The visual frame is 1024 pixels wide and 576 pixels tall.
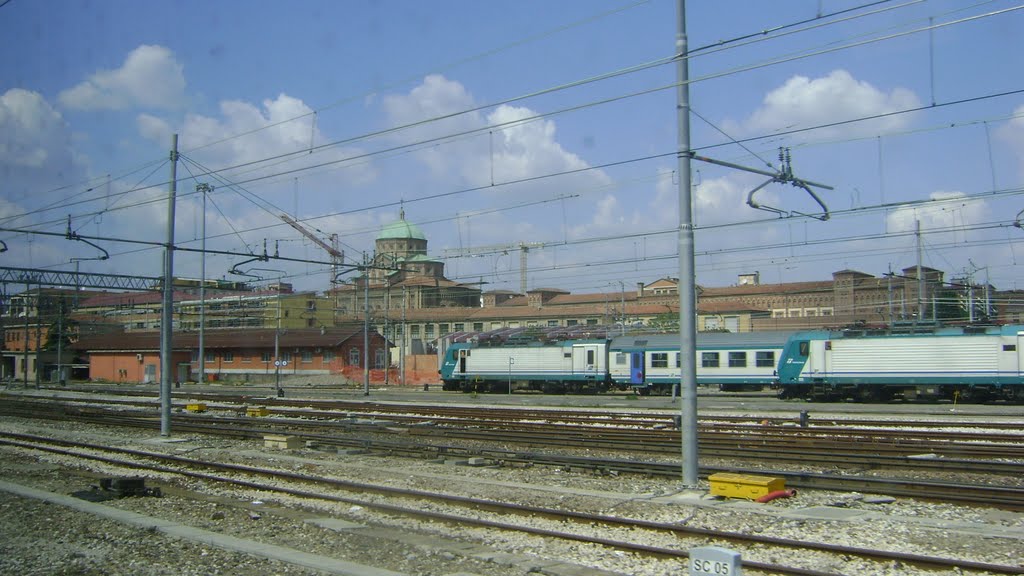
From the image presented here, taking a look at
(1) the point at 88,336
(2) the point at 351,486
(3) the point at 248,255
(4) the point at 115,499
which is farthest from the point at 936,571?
(1) the point at 88,336

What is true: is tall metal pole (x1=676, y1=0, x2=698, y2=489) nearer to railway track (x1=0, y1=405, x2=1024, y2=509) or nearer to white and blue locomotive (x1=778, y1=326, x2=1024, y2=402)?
railway track (x1=0, y1=405, x2=1024, y2=509)

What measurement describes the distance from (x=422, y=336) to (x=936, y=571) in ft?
281

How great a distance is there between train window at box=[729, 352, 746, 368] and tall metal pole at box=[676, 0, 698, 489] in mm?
28586

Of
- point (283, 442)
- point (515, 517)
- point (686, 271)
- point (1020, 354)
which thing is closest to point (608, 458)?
point (686, 271)

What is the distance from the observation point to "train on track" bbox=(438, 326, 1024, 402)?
33.7 m

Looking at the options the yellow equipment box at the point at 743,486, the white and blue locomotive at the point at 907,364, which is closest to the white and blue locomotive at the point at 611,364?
the white and blue locomotive at the point at 907,364

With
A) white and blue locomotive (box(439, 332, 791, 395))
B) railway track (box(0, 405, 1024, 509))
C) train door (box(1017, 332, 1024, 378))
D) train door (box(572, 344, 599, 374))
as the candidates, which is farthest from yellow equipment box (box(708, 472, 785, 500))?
train door (box(572, 344, 599, 374))

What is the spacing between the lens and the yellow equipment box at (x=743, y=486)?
1318 cm

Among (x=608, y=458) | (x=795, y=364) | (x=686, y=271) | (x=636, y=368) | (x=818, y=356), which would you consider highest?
(x=686, y=271)

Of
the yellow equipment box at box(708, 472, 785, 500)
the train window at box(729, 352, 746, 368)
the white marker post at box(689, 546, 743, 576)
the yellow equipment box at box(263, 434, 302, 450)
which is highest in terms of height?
the train window at box(729, 352, 746, 368)

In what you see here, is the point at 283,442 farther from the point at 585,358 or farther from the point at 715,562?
the point at 585,358

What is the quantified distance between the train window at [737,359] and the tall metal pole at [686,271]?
28.6 metres

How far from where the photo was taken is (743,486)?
13.2 m

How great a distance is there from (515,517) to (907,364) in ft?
92.4
